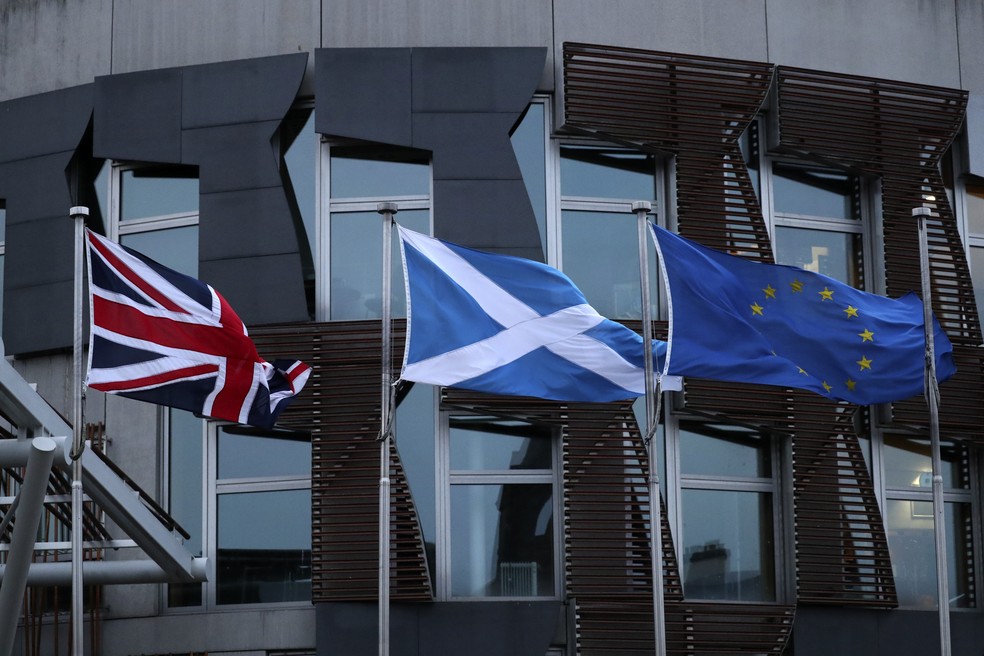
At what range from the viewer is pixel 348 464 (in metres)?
18.2

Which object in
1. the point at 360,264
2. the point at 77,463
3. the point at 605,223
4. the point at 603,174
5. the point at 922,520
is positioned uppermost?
the point at 603,174

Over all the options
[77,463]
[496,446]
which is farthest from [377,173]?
[77,463]

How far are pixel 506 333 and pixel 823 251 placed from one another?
634cm

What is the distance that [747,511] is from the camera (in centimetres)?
1920

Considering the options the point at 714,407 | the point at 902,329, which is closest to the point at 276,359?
the point at 714,407

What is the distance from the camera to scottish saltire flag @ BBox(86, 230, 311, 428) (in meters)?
14.3

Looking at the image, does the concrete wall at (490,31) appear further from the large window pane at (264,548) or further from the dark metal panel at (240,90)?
the large window pane at (264,548)

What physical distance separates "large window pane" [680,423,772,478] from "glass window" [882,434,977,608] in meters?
1.56

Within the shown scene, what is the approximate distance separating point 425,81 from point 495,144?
1.06m

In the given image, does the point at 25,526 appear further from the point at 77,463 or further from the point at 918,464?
the point at 918,464

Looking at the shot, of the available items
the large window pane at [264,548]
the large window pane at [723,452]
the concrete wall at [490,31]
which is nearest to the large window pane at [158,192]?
the concrete wall at [490,31]

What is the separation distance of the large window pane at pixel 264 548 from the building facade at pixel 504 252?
1.3 inches

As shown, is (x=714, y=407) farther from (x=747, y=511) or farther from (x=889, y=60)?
(x=889, y=60)

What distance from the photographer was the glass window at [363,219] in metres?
19.0
